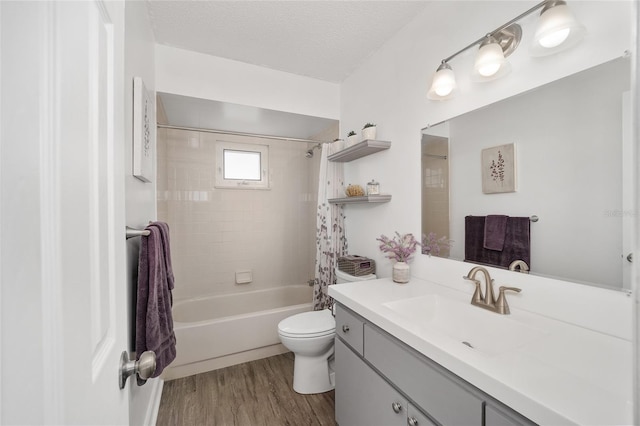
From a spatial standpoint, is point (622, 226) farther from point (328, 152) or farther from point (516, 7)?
point (328, 152)

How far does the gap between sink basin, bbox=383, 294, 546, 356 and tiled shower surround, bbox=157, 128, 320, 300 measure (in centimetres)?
199

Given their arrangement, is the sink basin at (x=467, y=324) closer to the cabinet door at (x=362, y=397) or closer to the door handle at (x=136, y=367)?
the cabinet door at (x=362, y=397)

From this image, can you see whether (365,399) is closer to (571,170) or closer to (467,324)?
(467,324)

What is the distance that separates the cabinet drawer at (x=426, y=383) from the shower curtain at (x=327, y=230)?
3.87 feet

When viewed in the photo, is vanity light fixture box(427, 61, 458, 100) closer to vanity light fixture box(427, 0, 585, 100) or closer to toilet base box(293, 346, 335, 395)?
vanity light fixture box(427, 0, 585, 100)

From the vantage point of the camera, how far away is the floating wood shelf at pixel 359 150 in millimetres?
1890

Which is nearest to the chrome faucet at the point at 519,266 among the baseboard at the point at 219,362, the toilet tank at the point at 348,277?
the toilet tank at the point at 348,277

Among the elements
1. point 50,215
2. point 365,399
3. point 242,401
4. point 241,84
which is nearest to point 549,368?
point 365,399

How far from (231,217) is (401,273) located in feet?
6.66

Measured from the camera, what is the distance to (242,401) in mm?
1829

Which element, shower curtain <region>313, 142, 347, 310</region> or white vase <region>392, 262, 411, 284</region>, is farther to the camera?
shower curtain <region>313, 142, 347, 310</region>

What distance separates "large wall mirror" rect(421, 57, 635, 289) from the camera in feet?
2.90

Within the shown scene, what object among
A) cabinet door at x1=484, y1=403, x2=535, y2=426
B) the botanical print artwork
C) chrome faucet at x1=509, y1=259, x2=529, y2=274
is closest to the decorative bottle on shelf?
the botanical print artwork

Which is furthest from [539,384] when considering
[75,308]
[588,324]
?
[75,308]
